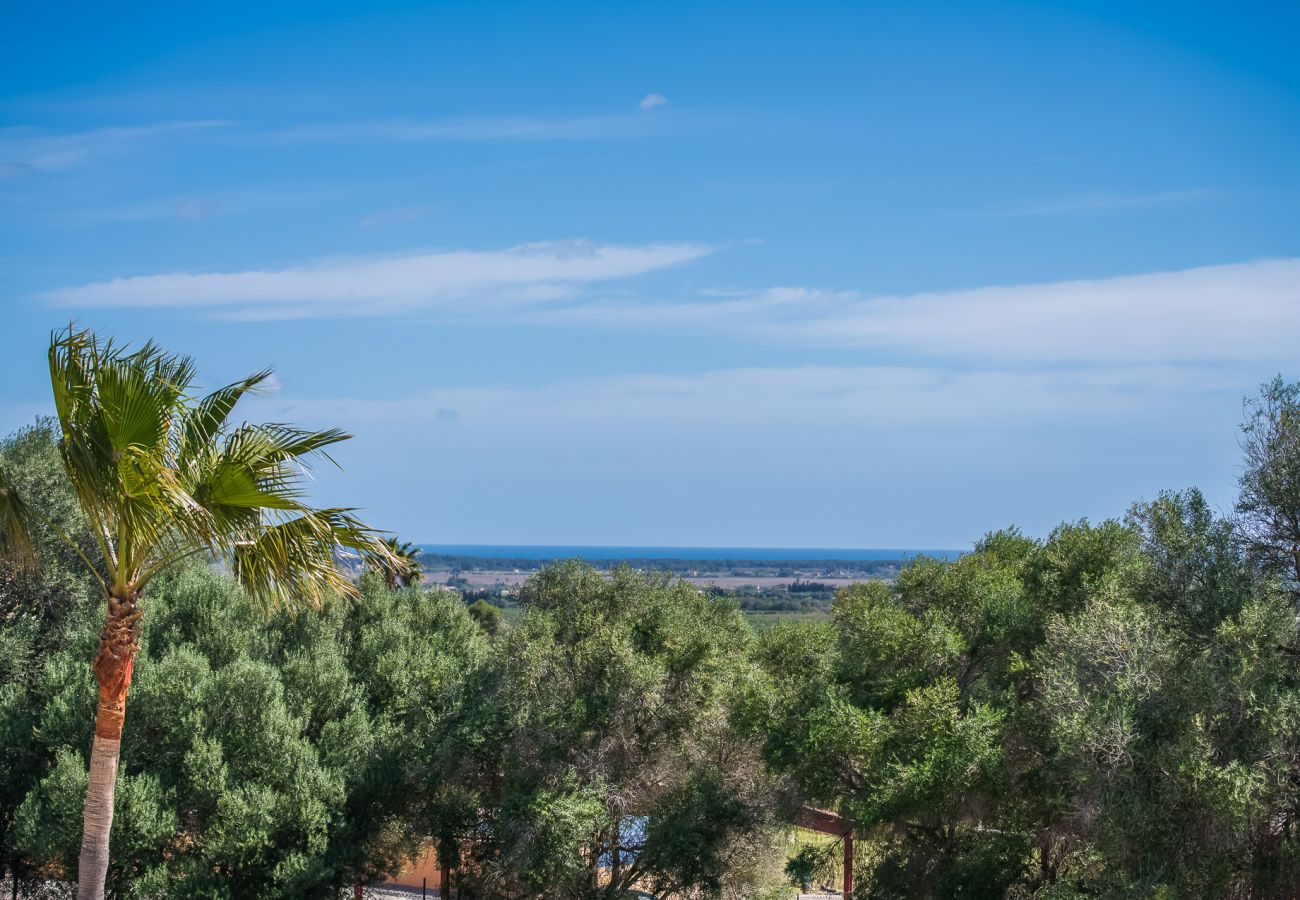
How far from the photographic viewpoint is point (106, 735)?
10711mm

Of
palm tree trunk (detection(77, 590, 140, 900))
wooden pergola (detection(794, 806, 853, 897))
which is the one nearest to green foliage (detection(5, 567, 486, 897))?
wooden pergola (detection(794, 806, 853, 897))

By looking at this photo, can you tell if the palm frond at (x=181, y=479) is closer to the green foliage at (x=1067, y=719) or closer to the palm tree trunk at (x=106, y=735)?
the palm tree trunk at (x=106, y=735)

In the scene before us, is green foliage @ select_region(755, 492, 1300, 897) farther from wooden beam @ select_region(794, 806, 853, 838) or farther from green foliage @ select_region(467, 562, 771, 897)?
wooden beam @ select_region(794, 806, 853, 838)

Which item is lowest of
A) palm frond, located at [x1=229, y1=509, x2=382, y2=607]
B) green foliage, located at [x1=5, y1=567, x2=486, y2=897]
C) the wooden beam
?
the wooden beam

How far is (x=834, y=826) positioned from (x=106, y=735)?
2263 centimetres

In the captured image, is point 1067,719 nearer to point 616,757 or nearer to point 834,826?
point 616,757

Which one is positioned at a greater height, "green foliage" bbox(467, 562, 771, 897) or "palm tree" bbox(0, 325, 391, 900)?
"palm tree" bbox(0, 325, 391, 900)

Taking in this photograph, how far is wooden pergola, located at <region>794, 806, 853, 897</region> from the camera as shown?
2342 cm

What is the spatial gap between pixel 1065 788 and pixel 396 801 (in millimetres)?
13878

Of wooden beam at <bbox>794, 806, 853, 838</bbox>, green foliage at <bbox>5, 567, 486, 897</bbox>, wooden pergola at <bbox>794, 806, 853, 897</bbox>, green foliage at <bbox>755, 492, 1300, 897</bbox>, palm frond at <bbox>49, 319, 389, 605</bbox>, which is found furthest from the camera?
wooden beam at <bbox>794, 806, 853, 838</bbox>

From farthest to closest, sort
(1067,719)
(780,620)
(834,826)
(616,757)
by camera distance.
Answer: (780,620) → (834,826) → (616,757) → (1067,719)

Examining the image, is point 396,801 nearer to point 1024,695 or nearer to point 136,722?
point 136,722

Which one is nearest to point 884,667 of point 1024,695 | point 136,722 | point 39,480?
point 1024,695

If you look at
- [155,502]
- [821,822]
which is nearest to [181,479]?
[155,502]
